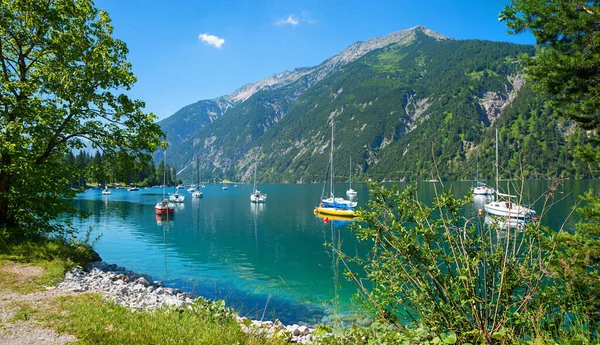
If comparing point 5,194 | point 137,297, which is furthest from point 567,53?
point 5,194

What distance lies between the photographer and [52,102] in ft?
45.6

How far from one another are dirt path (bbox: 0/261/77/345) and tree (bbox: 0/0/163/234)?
3646mm

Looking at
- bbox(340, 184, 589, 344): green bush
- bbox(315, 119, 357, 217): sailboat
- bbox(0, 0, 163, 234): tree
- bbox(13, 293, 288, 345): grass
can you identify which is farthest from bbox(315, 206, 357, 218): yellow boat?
bbox(340, 184, 589, 344): green bush

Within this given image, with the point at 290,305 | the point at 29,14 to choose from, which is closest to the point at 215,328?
the point at 290,305

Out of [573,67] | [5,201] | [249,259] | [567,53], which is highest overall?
[567,53]

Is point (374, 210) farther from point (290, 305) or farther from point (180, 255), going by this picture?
point (180, 255)

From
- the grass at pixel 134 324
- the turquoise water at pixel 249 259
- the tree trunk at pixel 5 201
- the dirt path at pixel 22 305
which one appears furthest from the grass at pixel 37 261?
the turquoise water at pixel 249 259

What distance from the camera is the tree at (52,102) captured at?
13.1m

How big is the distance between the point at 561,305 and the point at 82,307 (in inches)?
373

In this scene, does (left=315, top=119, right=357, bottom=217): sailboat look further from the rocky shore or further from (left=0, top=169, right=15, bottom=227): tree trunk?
(left=0, top=169, right=15, bottom=227): tree trunk

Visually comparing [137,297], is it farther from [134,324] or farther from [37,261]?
[37,261]

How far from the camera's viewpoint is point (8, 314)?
23.8 feet

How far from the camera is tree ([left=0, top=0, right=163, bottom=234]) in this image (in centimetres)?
1305

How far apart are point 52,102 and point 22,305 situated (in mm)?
9431
